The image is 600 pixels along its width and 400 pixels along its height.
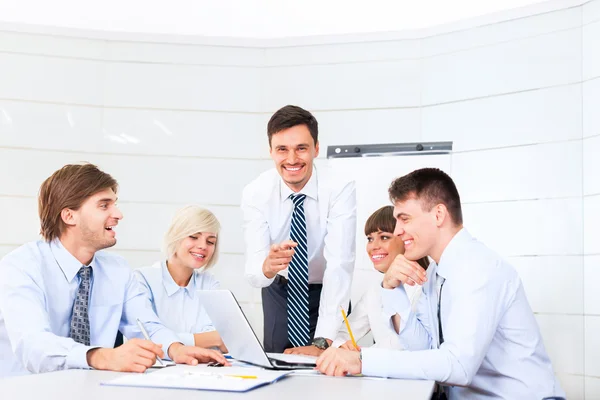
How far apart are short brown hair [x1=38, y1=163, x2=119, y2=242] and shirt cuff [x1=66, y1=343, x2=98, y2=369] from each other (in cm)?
60

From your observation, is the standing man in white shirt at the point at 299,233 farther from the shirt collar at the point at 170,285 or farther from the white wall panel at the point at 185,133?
the white wall panel at the point at 185,133

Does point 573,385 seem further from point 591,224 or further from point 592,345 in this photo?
point 591,224

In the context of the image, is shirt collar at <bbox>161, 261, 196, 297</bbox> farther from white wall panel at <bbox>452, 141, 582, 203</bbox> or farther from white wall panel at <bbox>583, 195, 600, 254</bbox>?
white wall panel at <bbox>583, 195, 600, 254</bbox>

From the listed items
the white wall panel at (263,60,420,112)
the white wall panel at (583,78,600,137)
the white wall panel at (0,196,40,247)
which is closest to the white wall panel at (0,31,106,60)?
the white wall panel at (0,196,40,247)

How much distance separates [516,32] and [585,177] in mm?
955

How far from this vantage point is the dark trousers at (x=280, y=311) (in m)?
3.06

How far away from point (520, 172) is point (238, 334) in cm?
274

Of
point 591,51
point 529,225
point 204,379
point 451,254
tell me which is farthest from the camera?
point 529,225

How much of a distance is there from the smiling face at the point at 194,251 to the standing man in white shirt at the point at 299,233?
27cm

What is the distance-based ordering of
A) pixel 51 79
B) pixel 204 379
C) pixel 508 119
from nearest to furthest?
pixel 204 379 < pixel 508 119 < pixel 51 79

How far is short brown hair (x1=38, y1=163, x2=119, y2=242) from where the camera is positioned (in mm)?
2365

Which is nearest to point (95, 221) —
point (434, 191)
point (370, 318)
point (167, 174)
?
point (434, 191)

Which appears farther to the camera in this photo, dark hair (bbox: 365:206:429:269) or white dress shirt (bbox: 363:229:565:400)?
dark hair (bbox: 365:206:429:269)

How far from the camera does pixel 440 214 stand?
221 cm
